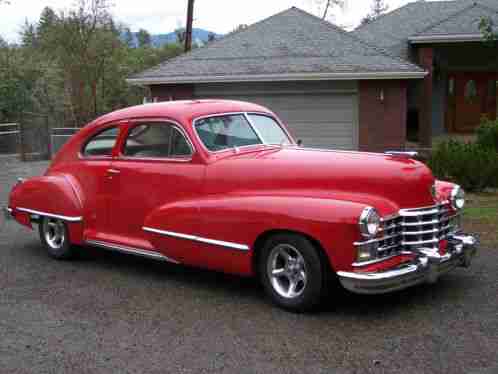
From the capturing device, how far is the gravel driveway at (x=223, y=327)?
460 cm

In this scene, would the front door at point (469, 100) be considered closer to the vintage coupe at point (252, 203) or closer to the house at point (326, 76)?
the house at point (326, 76)

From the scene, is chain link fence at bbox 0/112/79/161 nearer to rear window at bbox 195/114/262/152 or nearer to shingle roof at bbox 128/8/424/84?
shingle roof at bbox 128/8/424/84

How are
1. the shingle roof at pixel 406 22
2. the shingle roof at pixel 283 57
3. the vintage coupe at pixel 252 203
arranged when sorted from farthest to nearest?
the shingle roof at pixel 406 22, the shingle roof at pixel 283 57, the vintage coupe at pixel 252 203

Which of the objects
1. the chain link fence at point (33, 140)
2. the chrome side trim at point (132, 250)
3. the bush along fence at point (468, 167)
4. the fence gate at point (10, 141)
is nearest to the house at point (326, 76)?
the chain link fence at point (33, 140)

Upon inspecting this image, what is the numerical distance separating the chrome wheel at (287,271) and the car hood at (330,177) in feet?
1.66

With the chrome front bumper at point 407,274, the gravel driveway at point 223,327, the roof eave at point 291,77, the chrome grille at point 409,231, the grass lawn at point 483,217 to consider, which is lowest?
the gravel driveway at point 223,327

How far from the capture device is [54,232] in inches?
312

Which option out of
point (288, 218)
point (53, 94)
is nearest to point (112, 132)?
point (288, 218)

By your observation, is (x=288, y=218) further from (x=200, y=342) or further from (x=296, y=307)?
(x=200, y=342)

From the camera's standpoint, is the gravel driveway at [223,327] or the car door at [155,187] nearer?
the gravel driveway at [223,327]

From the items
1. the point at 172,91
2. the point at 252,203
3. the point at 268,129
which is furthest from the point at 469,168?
the point at 172,91

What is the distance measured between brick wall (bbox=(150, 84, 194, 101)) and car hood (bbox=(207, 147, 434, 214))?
12820mm

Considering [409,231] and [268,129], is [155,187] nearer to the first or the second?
[268,129]

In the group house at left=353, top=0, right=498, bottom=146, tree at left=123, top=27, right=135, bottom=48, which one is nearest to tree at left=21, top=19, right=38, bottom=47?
tree at left=123, top=27, right=135, bottom=48
